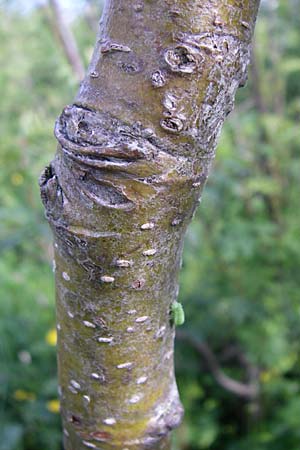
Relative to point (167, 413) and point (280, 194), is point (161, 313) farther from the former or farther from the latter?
point (280, 194)

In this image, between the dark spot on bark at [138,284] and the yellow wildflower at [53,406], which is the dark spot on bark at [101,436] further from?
the yellow wildflower at [53,406]

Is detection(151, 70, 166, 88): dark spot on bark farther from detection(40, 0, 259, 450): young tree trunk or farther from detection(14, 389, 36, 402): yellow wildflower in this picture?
detection(14, 389, 36, 402): yellow wildflower

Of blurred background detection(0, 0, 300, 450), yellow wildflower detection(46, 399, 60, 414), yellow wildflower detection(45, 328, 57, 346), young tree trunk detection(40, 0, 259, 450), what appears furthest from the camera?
yellow wildflower detection(45, 328, 57, 346)

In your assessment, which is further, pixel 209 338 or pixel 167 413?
pixel 209 338

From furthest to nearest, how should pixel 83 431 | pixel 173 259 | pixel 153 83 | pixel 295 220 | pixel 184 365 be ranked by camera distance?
pixel 184 365 → pixel 295 220 → pixel 83 431 → pixel 173 259 → pixel 153 83

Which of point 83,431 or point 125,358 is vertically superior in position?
point 125,358

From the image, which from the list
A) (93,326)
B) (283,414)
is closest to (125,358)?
(93,326)

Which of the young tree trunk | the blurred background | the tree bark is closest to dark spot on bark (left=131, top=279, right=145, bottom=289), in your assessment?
the young tree trunk

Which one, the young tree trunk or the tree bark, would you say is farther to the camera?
the tree bark
